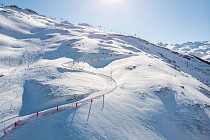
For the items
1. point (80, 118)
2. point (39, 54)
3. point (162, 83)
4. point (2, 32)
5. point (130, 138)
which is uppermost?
point (2, 32)

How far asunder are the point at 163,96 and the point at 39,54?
3187 cm

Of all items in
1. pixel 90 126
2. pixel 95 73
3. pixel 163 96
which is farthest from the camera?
pixel 95 73

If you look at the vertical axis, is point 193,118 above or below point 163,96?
below

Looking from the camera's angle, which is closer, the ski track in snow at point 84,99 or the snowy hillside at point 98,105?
the snowy hillside at point 98,105

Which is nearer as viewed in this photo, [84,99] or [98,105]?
[98,105]

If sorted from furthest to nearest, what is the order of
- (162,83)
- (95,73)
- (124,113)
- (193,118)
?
(95,73) < (162,83) < (193,118) < (124,113)

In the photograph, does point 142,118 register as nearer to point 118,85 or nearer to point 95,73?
point 118,85

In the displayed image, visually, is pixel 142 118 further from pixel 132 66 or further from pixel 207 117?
pixel 132 66

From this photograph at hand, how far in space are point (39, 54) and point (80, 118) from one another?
33949 millimetres

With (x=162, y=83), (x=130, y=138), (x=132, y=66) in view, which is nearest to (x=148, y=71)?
(x=132, y=66)

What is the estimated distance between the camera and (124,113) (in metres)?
21.3

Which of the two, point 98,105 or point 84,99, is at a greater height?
point 84,99

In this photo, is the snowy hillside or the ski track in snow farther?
the ski track in snow

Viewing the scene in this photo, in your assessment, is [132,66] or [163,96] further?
[132,66]
